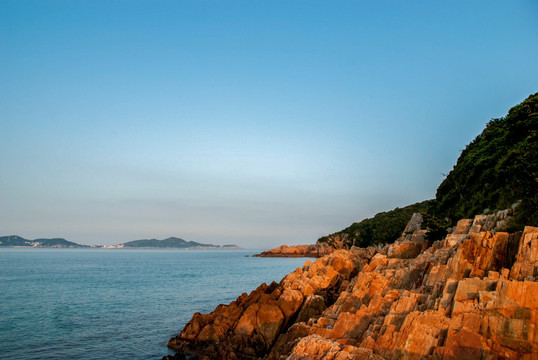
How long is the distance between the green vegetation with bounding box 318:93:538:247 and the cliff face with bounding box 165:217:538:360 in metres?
3.24

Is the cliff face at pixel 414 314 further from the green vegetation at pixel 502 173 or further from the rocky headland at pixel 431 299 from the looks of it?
the green vegetation at pixel 502 173

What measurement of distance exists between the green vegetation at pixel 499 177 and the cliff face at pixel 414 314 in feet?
10.6

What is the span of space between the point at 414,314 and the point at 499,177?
21.0 m

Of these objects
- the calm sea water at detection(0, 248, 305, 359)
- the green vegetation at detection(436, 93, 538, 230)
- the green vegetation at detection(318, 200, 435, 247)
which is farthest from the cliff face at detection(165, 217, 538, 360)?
the green vegetation at detection(318, 200, 435, 247)

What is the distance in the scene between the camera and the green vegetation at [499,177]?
911 inches

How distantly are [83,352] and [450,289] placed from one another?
2313 cm

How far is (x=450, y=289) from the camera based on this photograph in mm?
15320

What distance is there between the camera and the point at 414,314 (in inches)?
576

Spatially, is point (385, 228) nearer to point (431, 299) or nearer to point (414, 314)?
point (431, 299)

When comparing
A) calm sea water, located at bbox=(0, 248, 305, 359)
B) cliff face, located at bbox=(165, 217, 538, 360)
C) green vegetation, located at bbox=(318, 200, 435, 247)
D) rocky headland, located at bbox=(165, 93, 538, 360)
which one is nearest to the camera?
cliff face, located at bbox=(165, 217, 538, 360)

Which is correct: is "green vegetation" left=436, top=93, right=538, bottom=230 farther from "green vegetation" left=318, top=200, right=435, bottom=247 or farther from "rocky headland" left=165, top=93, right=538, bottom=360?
"green vegetation" left=318, top=200, right=435, bottom=247

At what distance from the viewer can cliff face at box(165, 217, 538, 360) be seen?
13031mm

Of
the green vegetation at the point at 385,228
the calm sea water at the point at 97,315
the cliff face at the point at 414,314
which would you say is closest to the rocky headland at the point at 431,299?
the cliff face at the point at 414,314

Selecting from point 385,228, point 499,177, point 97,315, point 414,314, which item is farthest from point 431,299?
point 385,228
